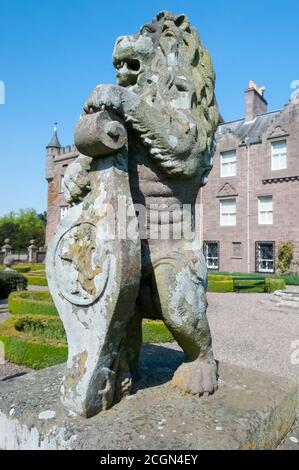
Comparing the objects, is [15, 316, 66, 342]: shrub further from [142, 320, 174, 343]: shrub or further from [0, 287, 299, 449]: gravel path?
[142, 320, 174, 343]: shrub

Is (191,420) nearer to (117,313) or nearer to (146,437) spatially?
(146,437)

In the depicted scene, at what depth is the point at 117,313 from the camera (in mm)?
2086

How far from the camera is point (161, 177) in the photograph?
2500 millimetres

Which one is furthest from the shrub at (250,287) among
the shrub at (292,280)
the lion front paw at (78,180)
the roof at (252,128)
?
the lion front paw at (78,180)

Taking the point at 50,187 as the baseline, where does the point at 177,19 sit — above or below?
below

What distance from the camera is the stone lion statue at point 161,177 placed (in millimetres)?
2221

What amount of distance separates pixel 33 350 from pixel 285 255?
1694 cm

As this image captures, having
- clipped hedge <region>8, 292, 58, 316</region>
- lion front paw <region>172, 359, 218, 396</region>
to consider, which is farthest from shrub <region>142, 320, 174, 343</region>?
lion front paw <region>172, 359, 218, 396</region>

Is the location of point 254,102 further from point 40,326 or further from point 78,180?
point 78,180

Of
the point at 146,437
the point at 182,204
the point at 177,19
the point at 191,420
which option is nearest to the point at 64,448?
the point at 146,437

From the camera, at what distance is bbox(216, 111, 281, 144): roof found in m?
22.5

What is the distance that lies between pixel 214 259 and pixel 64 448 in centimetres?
2220

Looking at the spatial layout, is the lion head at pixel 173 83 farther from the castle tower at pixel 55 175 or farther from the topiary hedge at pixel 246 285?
the castle tower at pixel 55 175

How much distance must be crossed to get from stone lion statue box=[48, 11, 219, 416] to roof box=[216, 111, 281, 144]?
20882 mm
